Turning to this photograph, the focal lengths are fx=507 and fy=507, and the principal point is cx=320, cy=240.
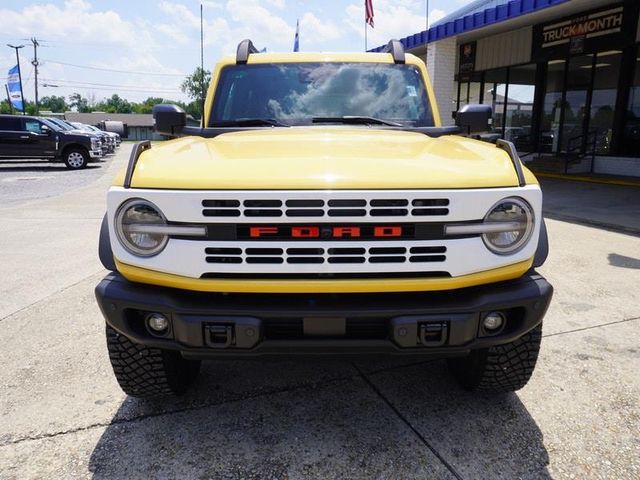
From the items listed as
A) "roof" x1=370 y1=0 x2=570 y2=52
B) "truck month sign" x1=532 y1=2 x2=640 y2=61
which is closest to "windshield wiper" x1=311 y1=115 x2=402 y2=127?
"roof" x1=370 y1=0 x2=570 y2=52

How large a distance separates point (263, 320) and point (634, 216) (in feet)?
27.0

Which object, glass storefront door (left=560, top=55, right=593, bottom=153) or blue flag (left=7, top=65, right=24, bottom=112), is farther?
blue flag (left=7, top=65, right=24, bottom=112)

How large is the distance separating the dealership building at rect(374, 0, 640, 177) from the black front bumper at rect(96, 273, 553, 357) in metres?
12.7

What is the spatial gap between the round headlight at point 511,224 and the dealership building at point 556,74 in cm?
1239

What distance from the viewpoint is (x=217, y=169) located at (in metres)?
2.08

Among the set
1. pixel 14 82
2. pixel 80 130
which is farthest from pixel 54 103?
pixel 80 130

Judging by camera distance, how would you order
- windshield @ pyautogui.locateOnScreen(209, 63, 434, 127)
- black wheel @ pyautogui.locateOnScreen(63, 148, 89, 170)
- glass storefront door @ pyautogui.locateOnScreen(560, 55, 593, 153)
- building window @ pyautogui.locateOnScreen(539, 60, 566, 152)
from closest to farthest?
windshield @ pyautogui.locateOnScreen(209, 63, 434, 127)
glass storefront door @ pyautogui.locateOnScreen(560, 55, 593, 153)
building window @ pyautogui.locateOnScreen(539, 60, 566, 152)
black wheel @ pyautogui.locateOnScreen(63, 148, 89, 170)

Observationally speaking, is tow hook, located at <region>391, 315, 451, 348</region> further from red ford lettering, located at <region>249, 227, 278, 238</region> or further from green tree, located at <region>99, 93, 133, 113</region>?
green tree, located at <region>99, 93, 133, 113</region>

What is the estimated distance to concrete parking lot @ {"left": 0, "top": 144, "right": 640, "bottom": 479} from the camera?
2.21 meters

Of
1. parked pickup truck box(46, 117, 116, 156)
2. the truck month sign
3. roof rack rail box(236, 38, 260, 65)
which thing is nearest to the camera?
roof rack rail box(236, 38, 260, 65)

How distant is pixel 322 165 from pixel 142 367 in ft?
4.27

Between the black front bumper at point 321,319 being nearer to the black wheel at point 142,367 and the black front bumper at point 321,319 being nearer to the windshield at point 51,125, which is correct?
the black wheel at point 142,367

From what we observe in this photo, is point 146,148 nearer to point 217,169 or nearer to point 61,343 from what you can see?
point 217,169

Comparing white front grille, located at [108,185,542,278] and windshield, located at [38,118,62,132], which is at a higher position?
windshield, located at [38,118,62,132]
